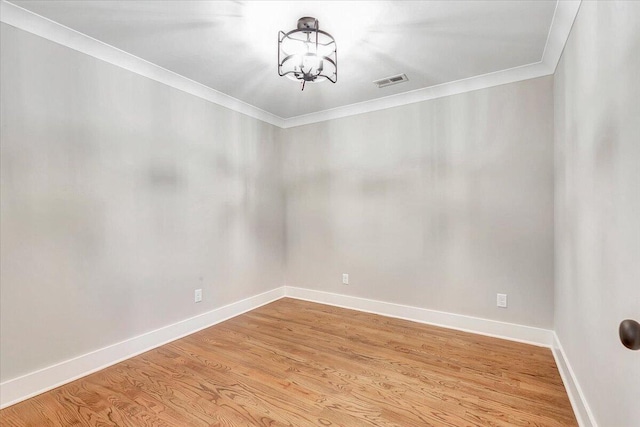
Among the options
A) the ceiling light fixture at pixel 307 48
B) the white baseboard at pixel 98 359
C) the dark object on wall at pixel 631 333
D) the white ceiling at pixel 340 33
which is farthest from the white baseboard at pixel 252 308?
the ceiling light fixture at pixel 307 48

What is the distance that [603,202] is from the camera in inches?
53.1

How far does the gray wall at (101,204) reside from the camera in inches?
75.1

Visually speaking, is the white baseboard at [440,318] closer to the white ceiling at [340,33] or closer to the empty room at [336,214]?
the empty room at [336,214]

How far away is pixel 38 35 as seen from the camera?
200 centimetres

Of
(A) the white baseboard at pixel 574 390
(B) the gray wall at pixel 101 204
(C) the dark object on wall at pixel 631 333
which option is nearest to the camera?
(C) the dark object on wall at pixel 631 333

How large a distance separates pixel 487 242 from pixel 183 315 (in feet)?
9.96

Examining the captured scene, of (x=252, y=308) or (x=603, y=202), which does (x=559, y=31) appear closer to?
(x=603, y=202)

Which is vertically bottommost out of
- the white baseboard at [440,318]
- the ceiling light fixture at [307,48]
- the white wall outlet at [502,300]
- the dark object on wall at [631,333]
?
the white baseboard at [440,318]

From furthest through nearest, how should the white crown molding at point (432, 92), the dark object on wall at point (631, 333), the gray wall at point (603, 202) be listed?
1. the white crown molding at point (432, 92)
2. the gray wall at point (603, 202)
3. the dark object on wall at point (631, 333)

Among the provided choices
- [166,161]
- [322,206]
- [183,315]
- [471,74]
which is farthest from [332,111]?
[183,315]

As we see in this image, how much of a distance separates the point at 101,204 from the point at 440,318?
327 cm

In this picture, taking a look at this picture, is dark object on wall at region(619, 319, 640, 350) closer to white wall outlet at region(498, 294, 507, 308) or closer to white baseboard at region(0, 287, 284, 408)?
white wall outlet at region(498, 294, 507, 308)

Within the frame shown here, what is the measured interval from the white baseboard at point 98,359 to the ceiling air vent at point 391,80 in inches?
114

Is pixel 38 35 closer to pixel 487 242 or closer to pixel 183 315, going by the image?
pixel 183 315
